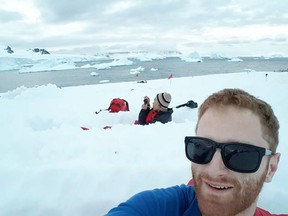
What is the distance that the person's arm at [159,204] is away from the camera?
1235 millimetres

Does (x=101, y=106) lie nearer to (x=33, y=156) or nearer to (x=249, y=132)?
(x=33, y=156)

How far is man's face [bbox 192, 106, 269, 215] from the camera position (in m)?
1.08

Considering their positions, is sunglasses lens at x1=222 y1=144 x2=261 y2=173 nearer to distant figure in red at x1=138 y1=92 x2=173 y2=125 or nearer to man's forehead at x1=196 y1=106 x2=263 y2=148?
man's forehead at x1=196 y1=106 x2=263 y2=148

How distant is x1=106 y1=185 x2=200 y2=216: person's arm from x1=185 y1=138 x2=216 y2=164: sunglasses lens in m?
0.27

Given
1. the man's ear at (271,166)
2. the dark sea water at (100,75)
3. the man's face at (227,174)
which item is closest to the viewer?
the man's face at (227,174)

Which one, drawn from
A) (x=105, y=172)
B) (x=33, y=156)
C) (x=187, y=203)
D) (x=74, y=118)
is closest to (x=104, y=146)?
(x=105, y=172)

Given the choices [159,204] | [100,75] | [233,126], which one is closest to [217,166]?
[233,126]

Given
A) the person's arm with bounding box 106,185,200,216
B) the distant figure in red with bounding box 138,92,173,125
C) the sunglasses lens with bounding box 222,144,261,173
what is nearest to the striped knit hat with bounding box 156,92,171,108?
the distant figure in red with bounding box 138,92,173,125

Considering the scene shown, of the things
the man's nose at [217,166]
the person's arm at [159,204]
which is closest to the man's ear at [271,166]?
the man's nose at [217,166]

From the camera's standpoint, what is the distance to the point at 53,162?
A: 2.49 m

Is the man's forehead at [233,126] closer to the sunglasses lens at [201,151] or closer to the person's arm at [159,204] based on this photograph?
the sunglasses lens at [201,151]

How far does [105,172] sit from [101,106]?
4823 millimetres

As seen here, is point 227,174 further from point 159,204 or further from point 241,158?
point 159,204

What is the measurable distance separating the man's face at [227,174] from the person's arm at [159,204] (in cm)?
20
